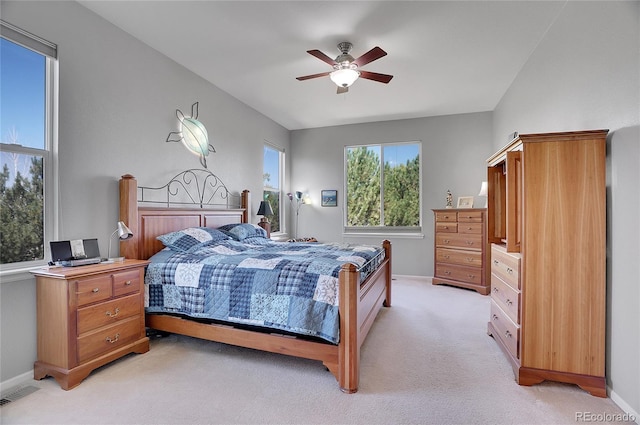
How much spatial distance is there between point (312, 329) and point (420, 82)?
3383 mm

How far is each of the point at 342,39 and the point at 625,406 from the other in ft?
11.2

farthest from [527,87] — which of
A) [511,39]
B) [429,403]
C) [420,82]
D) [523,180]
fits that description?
[429,403]

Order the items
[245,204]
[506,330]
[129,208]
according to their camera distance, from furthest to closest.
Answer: [245,204], [129,208], [506,330]

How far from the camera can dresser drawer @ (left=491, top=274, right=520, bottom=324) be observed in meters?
2.21

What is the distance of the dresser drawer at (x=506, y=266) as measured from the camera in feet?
7.26

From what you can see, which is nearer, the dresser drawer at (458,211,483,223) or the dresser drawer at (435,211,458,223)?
the dresser drawer at (458,211,483,223)

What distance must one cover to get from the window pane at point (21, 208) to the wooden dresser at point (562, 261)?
3.50m

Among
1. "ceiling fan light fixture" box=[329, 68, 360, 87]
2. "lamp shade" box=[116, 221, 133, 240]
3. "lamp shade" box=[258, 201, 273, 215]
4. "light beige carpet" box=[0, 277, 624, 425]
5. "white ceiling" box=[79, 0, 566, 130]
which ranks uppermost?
"white ceiling" box=[79, 0, 566, 130]

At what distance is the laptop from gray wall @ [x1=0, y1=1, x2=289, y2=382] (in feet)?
0.51

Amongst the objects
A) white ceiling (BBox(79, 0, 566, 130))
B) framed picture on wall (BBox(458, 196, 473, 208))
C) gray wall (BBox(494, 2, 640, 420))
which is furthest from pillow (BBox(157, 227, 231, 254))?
framed picture on wall (BBox(458, 196, 473, 208))

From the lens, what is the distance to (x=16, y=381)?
2.10 metres

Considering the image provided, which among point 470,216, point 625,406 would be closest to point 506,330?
point 625,406

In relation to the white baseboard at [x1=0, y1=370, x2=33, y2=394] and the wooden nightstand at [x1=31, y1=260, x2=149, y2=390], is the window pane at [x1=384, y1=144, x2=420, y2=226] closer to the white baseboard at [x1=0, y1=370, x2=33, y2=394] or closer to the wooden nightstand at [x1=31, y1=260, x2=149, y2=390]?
the wooden nightstand at [x1=31, y1=260, x2=149, y2=390]

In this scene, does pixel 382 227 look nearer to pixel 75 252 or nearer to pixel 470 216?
pixel 470 216
